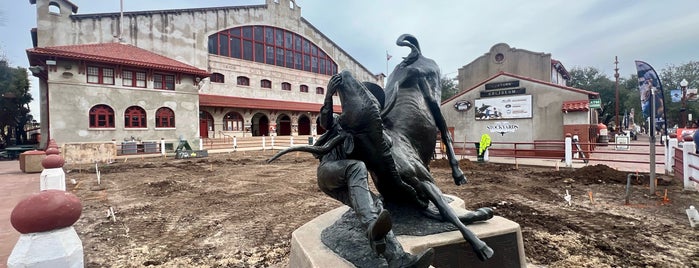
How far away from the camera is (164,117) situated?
68.7 ft

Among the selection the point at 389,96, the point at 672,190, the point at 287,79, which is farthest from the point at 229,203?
the point at 287,79

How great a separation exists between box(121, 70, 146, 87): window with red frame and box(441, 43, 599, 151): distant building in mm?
19148

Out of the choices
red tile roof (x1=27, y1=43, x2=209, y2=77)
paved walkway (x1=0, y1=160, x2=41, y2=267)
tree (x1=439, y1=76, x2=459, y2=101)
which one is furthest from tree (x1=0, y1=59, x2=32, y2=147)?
tree (x1=439, y1=76, x2=459, y2=101)

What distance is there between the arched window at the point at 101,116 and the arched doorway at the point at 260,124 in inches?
482

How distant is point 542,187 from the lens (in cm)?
823

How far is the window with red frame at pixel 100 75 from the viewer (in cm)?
1817

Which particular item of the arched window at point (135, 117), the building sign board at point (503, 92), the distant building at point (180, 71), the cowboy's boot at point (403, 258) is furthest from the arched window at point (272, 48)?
the cowboy's boot at point (403, 258)

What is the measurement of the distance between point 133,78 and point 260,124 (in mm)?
12527

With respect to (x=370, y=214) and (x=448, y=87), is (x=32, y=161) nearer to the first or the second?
(x=370, y=214)

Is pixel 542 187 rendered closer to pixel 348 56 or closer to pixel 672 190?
pixel 672 190

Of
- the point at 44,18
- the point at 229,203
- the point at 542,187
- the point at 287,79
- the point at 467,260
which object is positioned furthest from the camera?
the point at 287,79

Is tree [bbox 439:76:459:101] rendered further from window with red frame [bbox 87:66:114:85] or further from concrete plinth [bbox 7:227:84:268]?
concrete plinth [bbox 7:227:84:268]

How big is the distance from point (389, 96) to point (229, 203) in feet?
17.6

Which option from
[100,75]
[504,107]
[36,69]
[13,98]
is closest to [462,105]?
[504,107]
